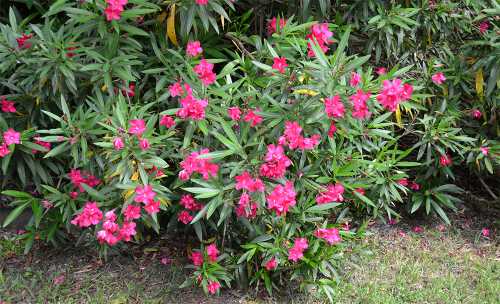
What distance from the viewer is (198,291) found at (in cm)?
349

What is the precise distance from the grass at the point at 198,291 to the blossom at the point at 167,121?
42.3 inches

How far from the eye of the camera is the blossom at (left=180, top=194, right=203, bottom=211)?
124 inches

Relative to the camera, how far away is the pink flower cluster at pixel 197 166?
112 inches

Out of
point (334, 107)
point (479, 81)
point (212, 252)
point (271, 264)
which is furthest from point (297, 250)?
point (479, 81)

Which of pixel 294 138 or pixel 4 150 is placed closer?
pixel 294 138

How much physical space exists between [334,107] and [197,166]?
0.74 meters

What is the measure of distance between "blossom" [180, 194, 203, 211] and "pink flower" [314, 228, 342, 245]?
0.69 meters

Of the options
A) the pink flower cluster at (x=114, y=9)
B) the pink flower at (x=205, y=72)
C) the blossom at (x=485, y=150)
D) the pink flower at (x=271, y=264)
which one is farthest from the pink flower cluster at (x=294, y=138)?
the blossom at (x=485, y=150)

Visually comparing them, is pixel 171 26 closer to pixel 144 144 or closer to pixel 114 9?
pixel 114 9

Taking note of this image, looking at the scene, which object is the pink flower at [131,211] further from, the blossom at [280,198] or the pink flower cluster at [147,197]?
the blossom at [280,198]

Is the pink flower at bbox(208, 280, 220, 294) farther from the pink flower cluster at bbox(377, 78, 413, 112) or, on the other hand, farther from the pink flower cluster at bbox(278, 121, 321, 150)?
the pink flower cluster at bbox(377, 78, 413, 112)

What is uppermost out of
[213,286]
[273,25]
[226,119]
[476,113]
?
[273,25]

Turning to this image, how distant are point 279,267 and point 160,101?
3.91ft

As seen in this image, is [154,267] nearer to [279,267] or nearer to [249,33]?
[279,267]
